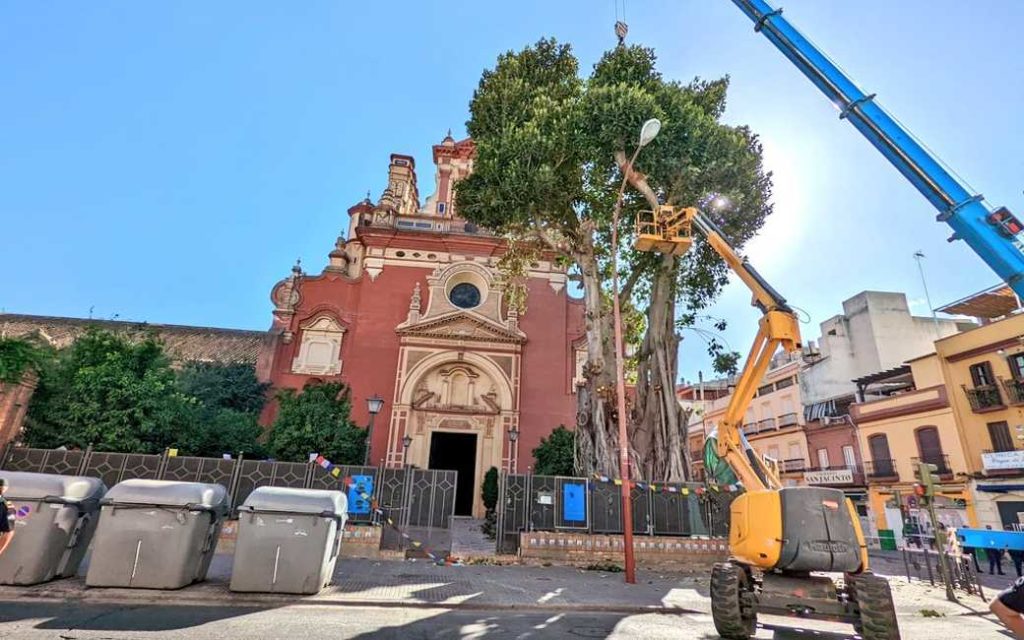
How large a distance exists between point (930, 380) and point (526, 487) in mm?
21211

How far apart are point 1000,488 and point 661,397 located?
15.4m

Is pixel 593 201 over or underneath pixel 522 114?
underneath

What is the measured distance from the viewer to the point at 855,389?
28.2 metres

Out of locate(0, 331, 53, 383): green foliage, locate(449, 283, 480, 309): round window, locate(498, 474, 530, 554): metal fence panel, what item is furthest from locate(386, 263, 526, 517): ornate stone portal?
locate(0, 331, 53, 383): green foliage

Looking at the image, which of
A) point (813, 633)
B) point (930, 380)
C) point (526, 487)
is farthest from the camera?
point (930, 380)

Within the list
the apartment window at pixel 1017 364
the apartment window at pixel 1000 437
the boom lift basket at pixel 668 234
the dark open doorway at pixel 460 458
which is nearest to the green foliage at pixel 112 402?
the dark open doorway at pixel 460 458

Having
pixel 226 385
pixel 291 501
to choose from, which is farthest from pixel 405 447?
pixel 291 501

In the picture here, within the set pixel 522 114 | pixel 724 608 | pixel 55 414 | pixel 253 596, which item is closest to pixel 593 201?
pixel 522 114

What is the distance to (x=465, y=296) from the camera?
24547 mm

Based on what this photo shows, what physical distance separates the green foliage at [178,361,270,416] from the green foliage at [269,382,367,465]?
1568mm

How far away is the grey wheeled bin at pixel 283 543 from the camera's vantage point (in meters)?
6.26

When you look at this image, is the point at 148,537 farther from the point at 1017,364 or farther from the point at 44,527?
the point at 1017,364

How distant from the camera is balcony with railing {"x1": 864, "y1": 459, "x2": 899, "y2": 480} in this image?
22.4 meters

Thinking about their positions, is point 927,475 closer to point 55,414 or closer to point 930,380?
point 930,380
